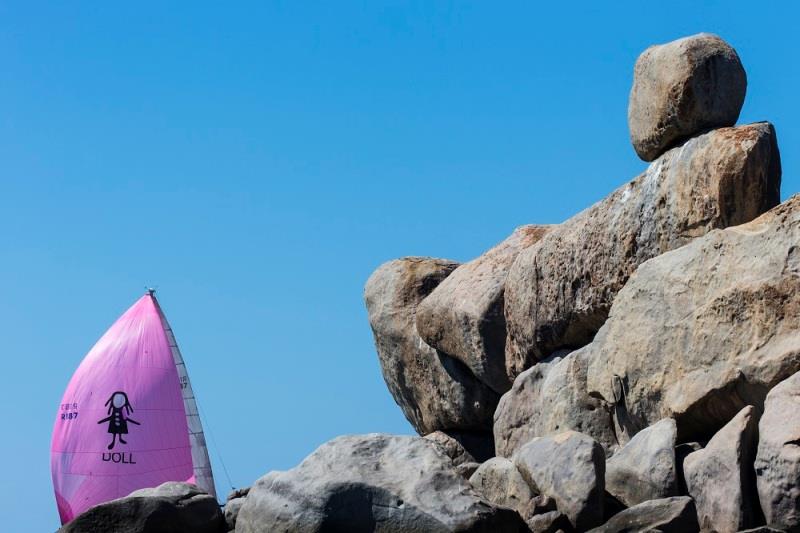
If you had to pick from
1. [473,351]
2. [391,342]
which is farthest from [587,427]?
[391,342]

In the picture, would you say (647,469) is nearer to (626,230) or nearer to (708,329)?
(708,329)

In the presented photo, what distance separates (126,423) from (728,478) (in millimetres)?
26682

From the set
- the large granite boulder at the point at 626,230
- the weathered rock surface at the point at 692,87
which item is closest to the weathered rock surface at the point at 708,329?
the large granite boulder at the point at 626,230

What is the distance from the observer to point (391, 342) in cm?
2709

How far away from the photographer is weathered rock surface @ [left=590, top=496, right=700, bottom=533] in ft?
46.3

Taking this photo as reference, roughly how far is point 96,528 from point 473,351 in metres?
7.94

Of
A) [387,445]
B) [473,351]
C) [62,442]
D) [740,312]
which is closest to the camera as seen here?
[740,312]

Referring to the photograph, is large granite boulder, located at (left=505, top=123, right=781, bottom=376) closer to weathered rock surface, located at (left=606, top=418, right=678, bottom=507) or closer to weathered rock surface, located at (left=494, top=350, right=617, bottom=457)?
weathered rock surface, located at (left=494, top=350, right=617, bottom=457)

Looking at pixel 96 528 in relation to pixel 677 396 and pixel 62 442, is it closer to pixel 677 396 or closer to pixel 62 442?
pixel 677 396

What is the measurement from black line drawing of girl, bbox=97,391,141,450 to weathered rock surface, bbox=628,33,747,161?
22671 millimetres

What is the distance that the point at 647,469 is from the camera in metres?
15.2

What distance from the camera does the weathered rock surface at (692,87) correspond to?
18.5 m

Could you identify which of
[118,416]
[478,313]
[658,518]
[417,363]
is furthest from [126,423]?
[658,518]

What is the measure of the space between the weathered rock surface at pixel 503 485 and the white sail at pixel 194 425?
2308cm
